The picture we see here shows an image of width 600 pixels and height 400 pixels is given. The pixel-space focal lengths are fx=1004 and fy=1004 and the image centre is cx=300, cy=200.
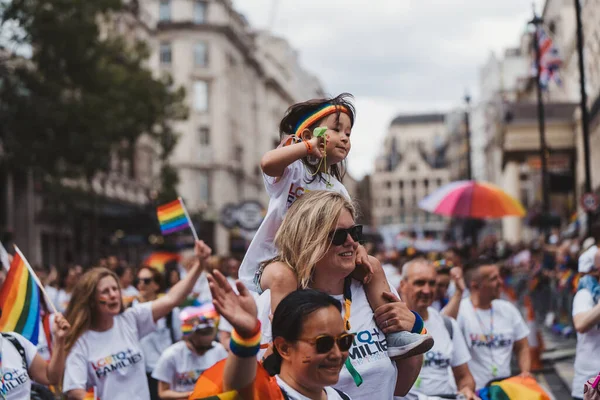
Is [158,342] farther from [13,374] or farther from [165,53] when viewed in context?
[165,53]

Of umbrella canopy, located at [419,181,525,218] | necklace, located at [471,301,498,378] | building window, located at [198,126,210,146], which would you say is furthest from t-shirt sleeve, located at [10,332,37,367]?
building window, located at [198,126,210,146]

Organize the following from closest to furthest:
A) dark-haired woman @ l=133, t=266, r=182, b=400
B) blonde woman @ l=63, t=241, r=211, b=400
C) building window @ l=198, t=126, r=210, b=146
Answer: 1. blonde woman @ l=63, t=241, r=211, b=400
2. dark-haired woman @ l=133, t=266, r=182, b=400
3. building window @ l=198, t=126, r=210, b=146

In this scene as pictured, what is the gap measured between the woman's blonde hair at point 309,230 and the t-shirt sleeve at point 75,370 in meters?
2.87

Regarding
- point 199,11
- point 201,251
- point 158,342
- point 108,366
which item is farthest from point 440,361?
point 199,11

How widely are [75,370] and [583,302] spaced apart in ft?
11.5

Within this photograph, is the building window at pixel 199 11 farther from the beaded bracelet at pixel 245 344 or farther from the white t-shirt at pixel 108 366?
the beaded bracelet at pixel 245 344

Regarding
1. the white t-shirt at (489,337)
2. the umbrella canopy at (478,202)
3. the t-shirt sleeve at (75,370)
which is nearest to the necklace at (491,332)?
the white t-shirt at (489,337)

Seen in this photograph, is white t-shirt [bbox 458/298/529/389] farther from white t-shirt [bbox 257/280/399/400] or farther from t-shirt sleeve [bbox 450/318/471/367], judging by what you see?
white t-shirt [bbox 257/280/399/400]

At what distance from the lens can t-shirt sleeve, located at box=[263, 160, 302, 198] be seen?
462cm

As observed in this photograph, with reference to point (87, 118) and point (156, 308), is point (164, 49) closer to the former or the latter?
point (87, 118)

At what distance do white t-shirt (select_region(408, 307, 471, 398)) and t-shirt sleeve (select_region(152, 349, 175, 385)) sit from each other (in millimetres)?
2268

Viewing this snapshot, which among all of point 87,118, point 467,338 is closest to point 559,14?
point 87,118

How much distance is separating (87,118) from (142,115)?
156 inches

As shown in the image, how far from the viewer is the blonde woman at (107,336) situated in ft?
21.8
